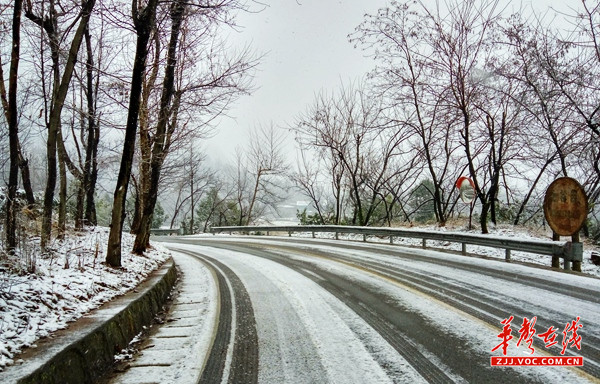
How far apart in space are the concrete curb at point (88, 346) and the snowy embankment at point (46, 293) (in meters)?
0.17

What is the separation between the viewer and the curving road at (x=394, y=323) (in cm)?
359

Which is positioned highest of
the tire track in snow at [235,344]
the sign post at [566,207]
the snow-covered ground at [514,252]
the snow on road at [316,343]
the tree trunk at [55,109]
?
the tree trunk at [55,109]

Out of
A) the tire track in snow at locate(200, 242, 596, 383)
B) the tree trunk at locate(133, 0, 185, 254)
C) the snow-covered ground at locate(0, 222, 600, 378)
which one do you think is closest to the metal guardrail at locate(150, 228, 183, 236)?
the tree trunk at locate(133, 0, 185, 254)

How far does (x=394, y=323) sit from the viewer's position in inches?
196

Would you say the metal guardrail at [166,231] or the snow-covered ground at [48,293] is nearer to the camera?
the snow-covered ground at [48,293]

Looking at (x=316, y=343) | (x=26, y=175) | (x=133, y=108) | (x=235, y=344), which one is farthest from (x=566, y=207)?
(x=26, y=175)

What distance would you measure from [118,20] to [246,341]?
7.05 metres

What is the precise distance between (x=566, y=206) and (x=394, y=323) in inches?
275

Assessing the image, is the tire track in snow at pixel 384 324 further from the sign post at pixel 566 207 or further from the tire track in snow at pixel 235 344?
the sign post at pixel 566 207

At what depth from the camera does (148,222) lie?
1128cm

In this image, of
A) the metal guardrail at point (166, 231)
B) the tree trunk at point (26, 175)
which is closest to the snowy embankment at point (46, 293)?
the tree trunk at point (26, 175)

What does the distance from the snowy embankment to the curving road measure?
1606 mm

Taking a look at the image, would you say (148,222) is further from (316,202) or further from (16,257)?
(316,202)

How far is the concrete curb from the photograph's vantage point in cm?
308
